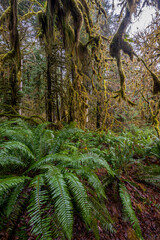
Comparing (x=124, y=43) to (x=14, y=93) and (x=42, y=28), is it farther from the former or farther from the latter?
(x=14, y=93)

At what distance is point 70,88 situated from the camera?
409cm

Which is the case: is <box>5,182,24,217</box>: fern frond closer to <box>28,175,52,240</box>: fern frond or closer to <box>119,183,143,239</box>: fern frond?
<box>28,175,52,240</box>: fern frond

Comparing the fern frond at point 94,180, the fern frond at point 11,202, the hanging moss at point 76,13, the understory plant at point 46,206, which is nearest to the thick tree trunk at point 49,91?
the hanging moss at point 76,13

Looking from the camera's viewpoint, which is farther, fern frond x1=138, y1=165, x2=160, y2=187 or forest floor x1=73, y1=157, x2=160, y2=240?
fern frond x1=138, y1=165, x2=160, y2=187

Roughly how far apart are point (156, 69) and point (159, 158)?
11.3 feet

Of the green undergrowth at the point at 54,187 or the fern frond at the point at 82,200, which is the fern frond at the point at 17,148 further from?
the fern frond at the point at 82,200

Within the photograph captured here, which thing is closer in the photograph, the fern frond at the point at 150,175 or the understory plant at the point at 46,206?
the understory plant at the point at 46,206

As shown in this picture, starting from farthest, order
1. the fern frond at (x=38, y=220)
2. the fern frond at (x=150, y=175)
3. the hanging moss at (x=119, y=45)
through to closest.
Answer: the hanging moss at (x=119, y=45) < the fern frond at (x=150, y=175) < the fern frond at (x=38, y=220)

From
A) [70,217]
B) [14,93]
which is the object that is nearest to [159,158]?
[70,217]

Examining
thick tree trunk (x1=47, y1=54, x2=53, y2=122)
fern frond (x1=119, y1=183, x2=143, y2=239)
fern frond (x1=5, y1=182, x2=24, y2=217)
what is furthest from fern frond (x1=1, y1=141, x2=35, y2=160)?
thick tree trunk (x1=47, y1=54, x2=53, y2=122)

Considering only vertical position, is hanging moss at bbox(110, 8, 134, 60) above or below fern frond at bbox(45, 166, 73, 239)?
above

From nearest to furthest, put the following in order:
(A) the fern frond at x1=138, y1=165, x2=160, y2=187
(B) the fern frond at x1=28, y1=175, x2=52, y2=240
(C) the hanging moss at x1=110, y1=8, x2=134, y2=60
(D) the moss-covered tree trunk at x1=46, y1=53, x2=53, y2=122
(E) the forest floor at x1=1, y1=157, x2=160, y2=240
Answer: (B) the fern frond at x1=28, y1=175, x2=52, y2=240, (E) the forest floor at x1=1, y1=157, x2=160, y2=240, (A) the fern frond at x1=138, y1=165, x2=160, y2=187, (C) the hanging moss at x1=110, y1=8, x2=134, y2=60, (D) the moss-covered tree trunk at x1=46, y1=53, x2=53, y2=122

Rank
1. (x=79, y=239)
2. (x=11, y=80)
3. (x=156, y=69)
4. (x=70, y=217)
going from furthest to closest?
(x=156, y=69) < (x=11, y=80) < (x=79, y=239) < (x=70, y=217)

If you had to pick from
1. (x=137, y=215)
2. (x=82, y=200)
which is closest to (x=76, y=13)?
(x=82, y=200)
